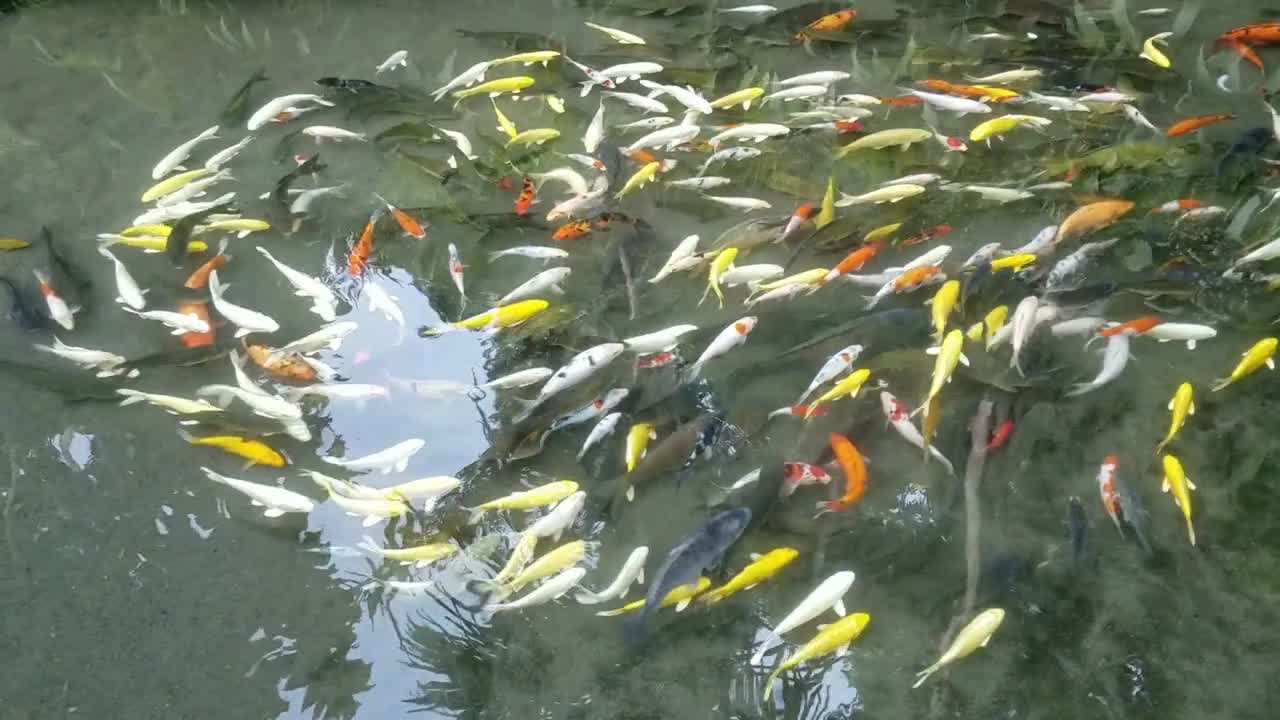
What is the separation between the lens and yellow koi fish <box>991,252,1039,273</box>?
3.47m

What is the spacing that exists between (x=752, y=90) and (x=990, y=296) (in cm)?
166

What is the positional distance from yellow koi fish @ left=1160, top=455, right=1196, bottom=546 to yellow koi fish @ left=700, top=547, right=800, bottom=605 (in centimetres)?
116

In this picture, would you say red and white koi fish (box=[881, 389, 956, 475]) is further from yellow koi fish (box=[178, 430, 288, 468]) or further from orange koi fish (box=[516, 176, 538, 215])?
yellow koi fish (box=[178, 430, 288, 468])

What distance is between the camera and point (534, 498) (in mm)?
2846

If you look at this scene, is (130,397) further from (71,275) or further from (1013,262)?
(1013,262)

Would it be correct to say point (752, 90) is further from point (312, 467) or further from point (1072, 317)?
point (312, 467)

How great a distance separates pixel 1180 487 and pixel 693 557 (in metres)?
1.46

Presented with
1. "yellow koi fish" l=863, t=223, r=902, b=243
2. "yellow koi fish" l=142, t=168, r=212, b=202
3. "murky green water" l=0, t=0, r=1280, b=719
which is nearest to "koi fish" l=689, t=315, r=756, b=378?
"murky green water" l=0, t=0, r=1280, b=719

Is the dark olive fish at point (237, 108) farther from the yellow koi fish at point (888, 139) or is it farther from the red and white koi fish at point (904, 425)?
the red and white koi fish at point (904, 425)

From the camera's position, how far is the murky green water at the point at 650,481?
8.32 ft

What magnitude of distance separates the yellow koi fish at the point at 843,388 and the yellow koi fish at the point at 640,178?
1380mm

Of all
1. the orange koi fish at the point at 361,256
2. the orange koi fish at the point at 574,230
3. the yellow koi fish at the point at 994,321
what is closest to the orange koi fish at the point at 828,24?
the orange koi fish at the point at 574,230

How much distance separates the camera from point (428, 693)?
2557mm

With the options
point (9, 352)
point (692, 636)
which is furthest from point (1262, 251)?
point (9, 352)
